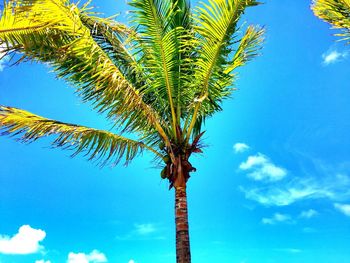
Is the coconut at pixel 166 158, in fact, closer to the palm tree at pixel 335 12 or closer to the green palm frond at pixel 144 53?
the green palm frond at pixel 144 53

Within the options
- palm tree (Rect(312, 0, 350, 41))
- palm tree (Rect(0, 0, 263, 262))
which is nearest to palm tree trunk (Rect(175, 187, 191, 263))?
palm tree (Rect(0, 0, 263, 262))

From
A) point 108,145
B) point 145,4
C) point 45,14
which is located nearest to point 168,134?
point 108,145

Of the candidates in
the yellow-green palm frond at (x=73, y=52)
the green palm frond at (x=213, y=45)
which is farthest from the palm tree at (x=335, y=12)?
the yellow-green palm frond at (x=73, y=52)

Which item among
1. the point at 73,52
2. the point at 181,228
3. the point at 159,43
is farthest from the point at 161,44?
the point at 181,228

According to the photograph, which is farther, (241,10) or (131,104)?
(131,104)

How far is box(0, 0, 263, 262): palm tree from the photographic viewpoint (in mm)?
10383

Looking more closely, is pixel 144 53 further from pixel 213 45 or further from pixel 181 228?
pixel 181 228

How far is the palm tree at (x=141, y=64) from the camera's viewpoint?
10.4m

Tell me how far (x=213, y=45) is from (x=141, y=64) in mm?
1995

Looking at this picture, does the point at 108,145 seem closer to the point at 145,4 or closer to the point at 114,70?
the point at 114,70

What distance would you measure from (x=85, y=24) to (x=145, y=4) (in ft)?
5.68

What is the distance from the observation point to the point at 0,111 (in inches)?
416

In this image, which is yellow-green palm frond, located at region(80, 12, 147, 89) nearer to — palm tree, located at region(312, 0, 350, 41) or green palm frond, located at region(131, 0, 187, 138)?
green palm frond, located at region(131, 0, 187, 138)

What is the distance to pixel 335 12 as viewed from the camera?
10000 mm
